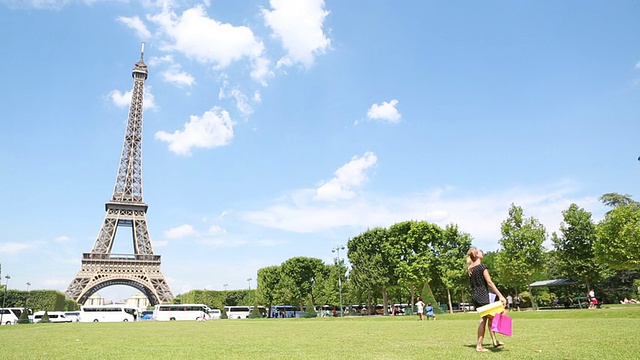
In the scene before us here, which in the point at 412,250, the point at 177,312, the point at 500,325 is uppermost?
the point at 412,250

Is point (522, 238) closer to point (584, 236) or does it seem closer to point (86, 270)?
point (584, 236)

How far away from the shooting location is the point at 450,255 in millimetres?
52344

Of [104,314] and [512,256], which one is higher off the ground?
[512,256]

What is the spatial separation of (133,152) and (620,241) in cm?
8543

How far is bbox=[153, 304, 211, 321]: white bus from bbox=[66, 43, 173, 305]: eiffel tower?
13.2 m

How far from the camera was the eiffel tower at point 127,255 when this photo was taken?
79000mm

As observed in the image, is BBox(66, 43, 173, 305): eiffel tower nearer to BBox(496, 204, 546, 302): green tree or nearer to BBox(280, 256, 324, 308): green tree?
BBox(280, 256, 324, 308): green tree

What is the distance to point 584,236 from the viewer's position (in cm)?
5000

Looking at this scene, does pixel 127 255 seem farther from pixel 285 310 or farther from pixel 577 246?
pixel 577 246

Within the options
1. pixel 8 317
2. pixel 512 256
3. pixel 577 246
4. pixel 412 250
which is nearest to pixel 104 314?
pixel 8 317

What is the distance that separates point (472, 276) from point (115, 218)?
8734 cm

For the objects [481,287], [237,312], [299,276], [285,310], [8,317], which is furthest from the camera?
[237,312]

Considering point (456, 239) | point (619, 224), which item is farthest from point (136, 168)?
point (619, 224)

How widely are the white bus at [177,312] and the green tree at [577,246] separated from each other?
48437 mm
